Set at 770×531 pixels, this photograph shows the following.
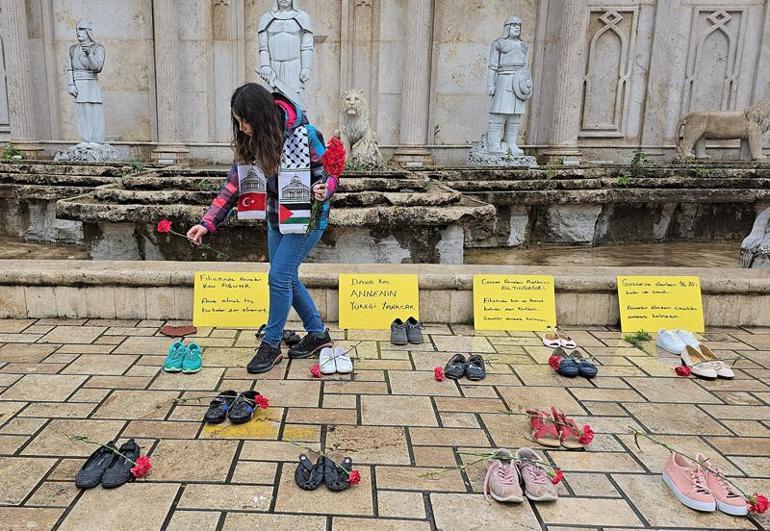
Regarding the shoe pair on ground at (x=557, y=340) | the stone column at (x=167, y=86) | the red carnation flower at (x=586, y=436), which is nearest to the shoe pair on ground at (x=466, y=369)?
the shoe pair on ground at (x=557, y=340)

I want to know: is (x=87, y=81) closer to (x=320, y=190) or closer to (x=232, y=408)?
(x=320, y=190)

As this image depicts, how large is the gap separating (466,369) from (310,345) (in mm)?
929

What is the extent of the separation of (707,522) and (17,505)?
239 centimetres

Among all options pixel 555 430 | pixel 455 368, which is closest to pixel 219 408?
pixel 455 368

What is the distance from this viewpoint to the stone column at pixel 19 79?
32.4 feet

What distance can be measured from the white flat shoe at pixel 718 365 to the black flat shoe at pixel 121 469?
9.86ft

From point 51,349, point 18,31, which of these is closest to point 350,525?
point 51,349

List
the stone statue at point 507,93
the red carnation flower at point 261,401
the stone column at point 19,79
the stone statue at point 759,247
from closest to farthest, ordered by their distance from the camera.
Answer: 1. the red carnation flower at point 261,401
2. the stone statue at point 759,247
3. the stone statue at point 507,93
4. the stone column at point 19,79

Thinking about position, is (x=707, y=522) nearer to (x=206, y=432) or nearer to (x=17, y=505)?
(x=206, y=432)

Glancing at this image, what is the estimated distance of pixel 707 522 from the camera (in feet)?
6.38

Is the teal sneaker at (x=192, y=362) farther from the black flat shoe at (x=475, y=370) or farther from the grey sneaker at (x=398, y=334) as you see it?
the black flat shoe at (x=475, y=370)

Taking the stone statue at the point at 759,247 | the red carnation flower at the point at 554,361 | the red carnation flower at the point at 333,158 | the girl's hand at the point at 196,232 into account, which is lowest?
the red carnation flower at the point at 554,361

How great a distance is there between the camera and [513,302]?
3941 millimetres

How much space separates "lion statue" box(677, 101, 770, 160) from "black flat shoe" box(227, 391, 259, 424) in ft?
31.6
